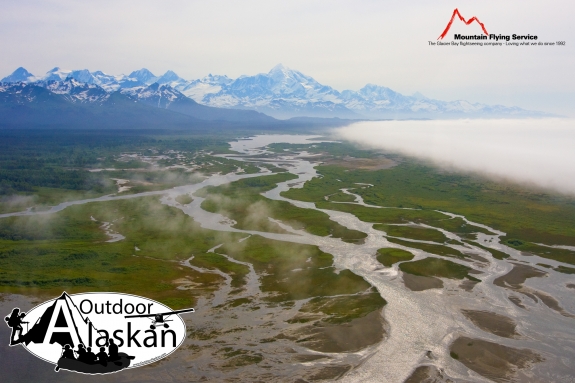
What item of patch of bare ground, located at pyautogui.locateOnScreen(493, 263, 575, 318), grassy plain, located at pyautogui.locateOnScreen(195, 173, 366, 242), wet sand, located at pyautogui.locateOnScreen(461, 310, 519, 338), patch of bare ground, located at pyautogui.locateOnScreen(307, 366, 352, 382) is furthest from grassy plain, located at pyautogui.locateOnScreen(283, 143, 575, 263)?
patch of bare ground, located at pyautogui.locateOnScreen(307, 366, 352, 382)

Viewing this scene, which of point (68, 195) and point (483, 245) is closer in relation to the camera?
point (483, 245)

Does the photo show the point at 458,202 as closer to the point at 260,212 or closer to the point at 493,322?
the point at 260,212

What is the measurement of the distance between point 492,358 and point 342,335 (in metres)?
14.8

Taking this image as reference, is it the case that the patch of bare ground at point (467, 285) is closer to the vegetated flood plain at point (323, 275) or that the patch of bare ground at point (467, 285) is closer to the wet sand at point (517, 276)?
the vegetated flood plain at point (323, 275)

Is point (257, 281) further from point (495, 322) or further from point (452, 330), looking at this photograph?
point (495, 322)

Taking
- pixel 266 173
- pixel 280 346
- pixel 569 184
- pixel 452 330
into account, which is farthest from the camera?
pixel 266 173

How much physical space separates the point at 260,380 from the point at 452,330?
74.5 feet

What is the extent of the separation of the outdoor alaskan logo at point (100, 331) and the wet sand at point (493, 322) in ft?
110

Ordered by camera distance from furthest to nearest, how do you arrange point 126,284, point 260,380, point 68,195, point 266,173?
point 266,173, point 68,195, point 126,284, point 260,380

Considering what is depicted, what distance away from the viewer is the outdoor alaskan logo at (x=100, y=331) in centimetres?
3362

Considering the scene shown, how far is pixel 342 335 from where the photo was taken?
48.8 metres

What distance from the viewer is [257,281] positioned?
209 ft

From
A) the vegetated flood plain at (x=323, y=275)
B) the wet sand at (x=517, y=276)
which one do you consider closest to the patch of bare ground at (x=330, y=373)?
the vegetated flood plain at (x=323, y=275)

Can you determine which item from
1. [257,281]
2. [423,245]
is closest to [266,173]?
[423,245]
